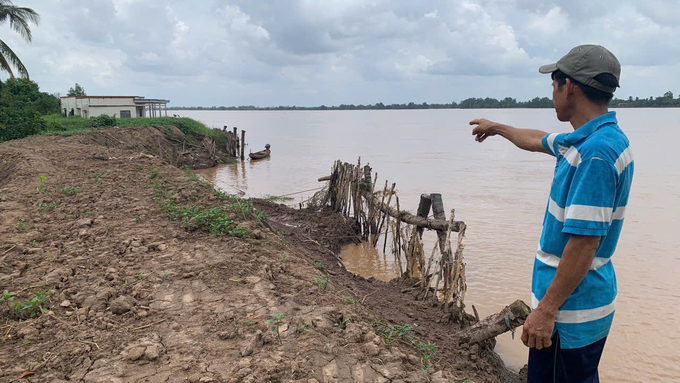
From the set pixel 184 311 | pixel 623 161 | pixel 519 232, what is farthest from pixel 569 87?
pixel 519 232

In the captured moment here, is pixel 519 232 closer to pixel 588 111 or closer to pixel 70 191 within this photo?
pixel 588 111

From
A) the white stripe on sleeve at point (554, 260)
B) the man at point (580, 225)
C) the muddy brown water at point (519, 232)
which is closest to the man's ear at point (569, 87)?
the man at point (580, 225)

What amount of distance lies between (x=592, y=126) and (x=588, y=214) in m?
0.37

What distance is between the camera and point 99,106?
88.2 feet

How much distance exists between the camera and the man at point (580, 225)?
1518 millimetres

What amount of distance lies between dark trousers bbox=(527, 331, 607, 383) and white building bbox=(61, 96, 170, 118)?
28.7 m

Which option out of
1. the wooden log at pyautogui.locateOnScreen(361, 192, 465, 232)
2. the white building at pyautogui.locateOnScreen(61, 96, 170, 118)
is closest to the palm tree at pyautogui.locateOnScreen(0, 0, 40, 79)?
the white building at pyautogui.locateOnScreen(61, 96, 170, 118)

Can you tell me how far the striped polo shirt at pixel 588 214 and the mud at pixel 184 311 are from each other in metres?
1.00

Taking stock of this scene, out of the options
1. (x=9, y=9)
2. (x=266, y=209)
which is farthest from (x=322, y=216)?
(x=9, y=9)

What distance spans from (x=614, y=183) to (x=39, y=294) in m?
3.32

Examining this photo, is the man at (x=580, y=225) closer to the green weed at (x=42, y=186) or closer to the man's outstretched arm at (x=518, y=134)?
the man's outstretched arm at (x=518, y=134)

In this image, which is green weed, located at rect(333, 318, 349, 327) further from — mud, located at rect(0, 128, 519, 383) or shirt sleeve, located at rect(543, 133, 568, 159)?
shirt sleeve, located at rect(543, 133, 568, 159)

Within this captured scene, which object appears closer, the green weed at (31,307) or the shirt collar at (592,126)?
the shirt collar at (592,126)

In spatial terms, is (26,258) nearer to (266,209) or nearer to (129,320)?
(129,320)
